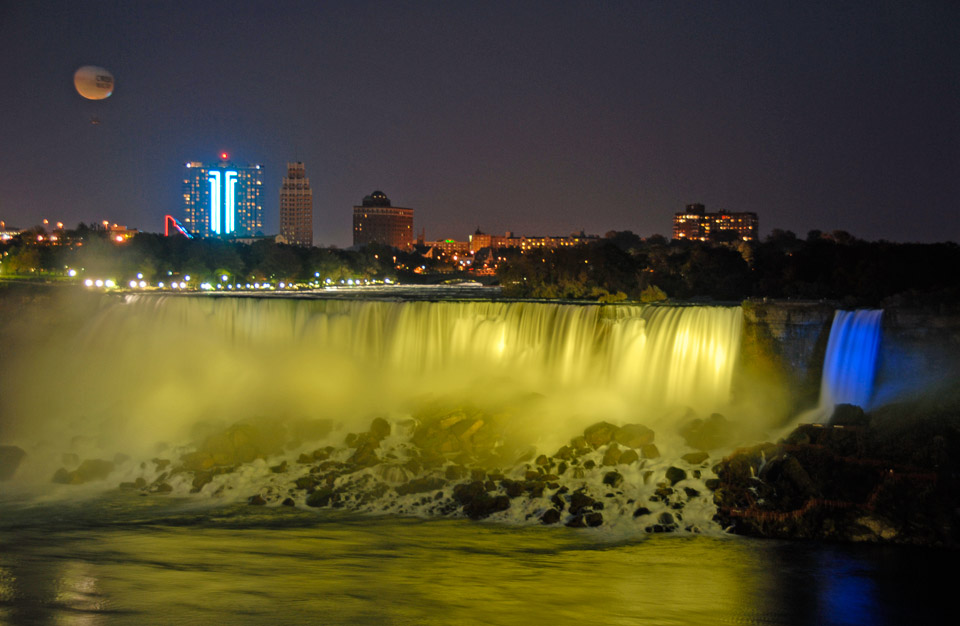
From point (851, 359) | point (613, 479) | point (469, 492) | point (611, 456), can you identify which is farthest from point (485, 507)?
point (851, 359)

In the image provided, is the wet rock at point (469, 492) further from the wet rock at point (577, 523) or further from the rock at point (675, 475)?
the rock at point (675, 475)

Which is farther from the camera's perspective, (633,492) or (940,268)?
(940,268)

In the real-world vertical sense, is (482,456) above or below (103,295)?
below

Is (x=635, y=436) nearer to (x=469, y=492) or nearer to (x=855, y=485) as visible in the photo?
(x=469, y=492)

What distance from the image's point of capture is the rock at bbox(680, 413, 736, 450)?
71.6 feet

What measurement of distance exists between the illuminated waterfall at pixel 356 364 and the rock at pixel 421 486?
4.20 meters

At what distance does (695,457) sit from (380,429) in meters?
9.50

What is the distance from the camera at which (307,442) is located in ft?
84.2

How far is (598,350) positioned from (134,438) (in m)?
15.9

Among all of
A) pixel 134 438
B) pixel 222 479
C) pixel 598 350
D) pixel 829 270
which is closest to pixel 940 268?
pixel 829 270

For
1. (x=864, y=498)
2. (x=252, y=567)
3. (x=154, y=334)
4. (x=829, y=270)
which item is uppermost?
(x=829, y=270)

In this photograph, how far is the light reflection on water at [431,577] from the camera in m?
14.0

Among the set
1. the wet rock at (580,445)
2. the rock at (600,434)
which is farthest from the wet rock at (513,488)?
the rock at (600,434)

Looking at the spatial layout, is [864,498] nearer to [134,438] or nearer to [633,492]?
[633,492]
